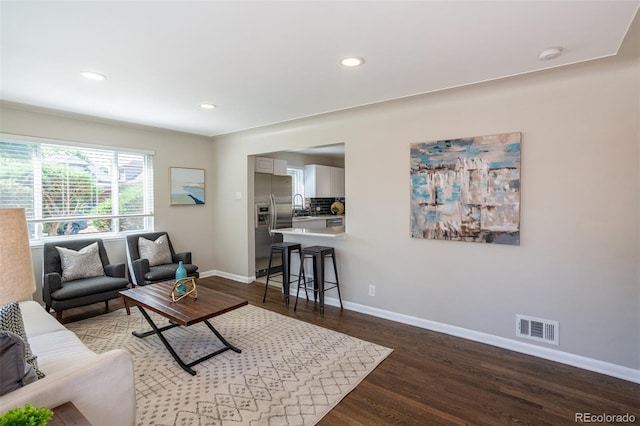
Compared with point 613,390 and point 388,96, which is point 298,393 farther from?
point 388,96

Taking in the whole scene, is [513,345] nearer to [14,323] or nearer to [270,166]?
[14,323]

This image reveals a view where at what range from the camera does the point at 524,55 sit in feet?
7.43

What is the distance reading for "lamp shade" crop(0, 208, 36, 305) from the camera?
162 centimetres

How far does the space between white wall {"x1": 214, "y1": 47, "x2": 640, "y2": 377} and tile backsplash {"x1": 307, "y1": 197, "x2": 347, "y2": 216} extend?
3.53 meters

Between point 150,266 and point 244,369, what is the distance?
8.55ft

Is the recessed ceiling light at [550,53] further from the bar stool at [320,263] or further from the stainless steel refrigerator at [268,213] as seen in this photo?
the stainless steel refrigerator at [268,213]

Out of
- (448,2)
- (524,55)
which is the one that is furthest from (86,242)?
(524,55)

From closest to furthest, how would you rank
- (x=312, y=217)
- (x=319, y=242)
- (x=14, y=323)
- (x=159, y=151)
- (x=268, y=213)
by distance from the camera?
(x=14, y=323) < (x=319, y=242) < (x=159, y=151) < (x=268, y=213) < (x=312, y=217)

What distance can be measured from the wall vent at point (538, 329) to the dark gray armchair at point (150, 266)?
3.89 meters

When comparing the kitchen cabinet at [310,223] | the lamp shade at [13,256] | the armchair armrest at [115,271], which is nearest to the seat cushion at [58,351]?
the lamp shade at [13,256]

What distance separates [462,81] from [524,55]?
547 millimetres

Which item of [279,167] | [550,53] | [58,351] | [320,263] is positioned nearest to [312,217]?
[279,167]

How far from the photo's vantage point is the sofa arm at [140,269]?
4129 millimetres

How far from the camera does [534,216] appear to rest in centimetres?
281
